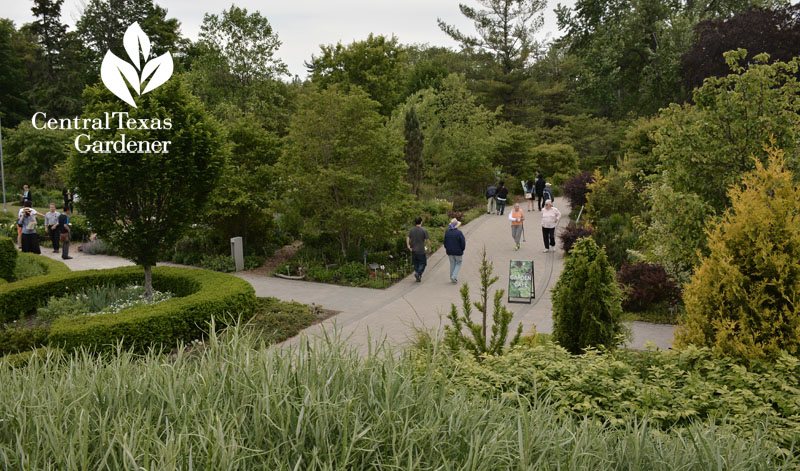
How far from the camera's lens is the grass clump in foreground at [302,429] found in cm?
307

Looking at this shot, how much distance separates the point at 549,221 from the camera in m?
15.7

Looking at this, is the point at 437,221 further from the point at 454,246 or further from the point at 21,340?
the point at 21,340

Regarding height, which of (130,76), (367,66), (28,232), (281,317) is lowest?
(281,317)

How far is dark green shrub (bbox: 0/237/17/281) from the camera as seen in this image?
1239cm

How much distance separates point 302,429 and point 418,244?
10.4 m

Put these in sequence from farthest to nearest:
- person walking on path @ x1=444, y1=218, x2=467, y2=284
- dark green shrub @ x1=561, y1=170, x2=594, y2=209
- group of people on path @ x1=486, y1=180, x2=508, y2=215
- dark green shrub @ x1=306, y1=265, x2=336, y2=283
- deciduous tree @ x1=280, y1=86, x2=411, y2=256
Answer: group of people on path @ x1=486, y1=180, x2=508, y2=215, dark green shrub @ x1=561, y1=170, x2=594, y2=209, deciduous tree @ x1=280, y1=86, x2=411, y2=256, dark green shrub @ x1=306, y1=265, x2=336, y2=283, person walking on path @ x1=444, y1=218, x2=467, y2=284

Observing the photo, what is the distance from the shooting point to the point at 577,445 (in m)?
3.17

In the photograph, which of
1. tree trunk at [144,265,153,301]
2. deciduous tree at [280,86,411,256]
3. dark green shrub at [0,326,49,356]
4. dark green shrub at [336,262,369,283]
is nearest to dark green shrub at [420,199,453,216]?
deciduous tree at [280,86,411,256]

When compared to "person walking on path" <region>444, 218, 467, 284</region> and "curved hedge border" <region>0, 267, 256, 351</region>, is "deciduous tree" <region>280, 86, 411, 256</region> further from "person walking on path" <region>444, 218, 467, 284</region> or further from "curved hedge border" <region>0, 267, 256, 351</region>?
"curved hedge border" <region>0, 267, 256, 351</region>

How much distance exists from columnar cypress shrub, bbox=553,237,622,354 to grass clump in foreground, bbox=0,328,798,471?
9.73 ft

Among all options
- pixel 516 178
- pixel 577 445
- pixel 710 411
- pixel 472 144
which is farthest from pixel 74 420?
pixel 516 178

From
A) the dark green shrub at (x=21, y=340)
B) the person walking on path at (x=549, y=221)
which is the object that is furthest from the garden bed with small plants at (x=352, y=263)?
the dark green shrub at (x=21, y=340)

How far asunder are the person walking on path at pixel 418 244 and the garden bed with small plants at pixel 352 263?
59 centimetres

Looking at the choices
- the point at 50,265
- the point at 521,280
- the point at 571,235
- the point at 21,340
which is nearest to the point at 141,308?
the point at 21,340
